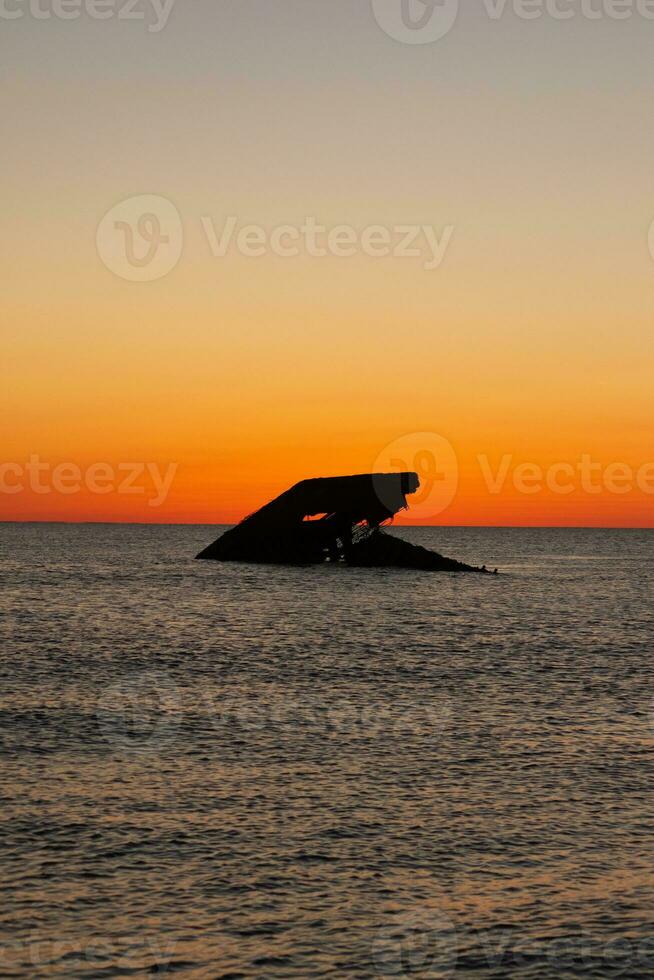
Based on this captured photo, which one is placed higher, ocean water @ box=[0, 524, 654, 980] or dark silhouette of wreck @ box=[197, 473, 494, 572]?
dark silhouette of wreck @ box=[197, 473, 494, 572]

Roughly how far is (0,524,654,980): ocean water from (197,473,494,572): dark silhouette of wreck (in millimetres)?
31247

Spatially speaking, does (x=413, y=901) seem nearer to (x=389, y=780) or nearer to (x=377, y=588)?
(x=389, y=780)

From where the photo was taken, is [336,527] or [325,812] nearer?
[325,812]

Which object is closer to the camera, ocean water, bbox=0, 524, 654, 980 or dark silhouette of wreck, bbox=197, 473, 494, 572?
ocean water, bbox=0, 524, 654, 980

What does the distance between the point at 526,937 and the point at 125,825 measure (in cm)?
677

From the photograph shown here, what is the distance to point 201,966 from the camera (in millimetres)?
10805

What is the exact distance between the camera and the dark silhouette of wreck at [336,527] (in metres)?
69.9

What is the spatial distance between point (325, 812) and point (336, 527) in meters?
59.0

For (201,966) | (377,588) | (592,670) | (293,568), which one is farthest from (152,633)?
(293,568)

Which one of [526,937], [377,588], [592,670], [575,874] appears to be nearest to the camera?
[526,937]

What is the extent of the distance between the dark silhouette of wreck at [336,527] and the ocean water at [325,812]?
31247 millimetres

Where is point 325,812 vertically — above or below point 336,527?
below

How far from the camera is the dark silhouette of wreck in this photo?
69875 millimetres

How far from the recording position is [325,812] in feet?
53.7
